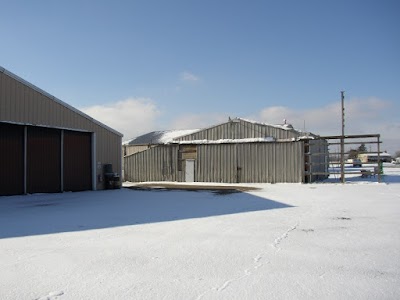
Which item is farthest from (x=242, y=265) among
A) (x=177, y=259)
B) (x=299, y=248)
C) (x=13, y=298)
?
(x=13, y=298)

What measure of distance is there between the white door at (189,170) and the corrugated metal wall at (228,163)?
0.36 meters

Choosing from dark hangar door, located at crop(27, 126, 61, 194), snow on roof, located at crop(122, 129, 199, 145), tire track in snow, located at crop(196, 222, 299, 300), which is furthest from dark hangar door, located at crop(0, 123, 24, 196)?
snow on roof, located at crop(122, 129, 199, 145)

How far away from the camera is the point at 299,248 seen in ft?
21.6

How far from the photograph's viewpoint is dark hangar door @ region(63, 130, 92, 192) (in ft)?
63.1

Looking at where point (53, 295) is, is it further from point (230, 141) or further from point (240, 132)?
point (240, 132)

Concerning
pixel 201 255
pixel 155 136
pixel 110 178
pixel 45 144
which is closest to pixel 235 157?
pixel 110 178

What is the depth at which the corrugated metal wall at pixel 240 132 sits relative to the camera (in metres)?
26.9

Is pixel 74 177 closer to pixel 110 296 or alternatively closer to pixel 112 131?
pixel 112 131

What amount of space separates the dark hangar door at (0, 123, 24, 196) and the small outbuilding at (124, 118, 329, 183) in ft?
48.2

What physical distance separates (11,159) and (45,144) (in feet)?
6.44

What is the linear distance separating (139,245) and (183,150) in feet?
76.2

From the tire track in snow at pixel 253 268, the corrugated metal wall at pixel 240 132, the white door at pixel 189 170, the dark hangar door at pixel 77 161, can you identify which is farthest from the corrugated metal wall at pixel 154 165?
the tire track in snow at pixel 253 268

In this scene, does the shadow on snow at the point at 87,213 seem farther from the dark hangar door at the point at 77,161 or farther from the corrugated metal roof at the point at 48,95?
the corrugated metal roof at the point at 48,95

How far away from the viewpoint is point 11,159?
1634 centimetres
